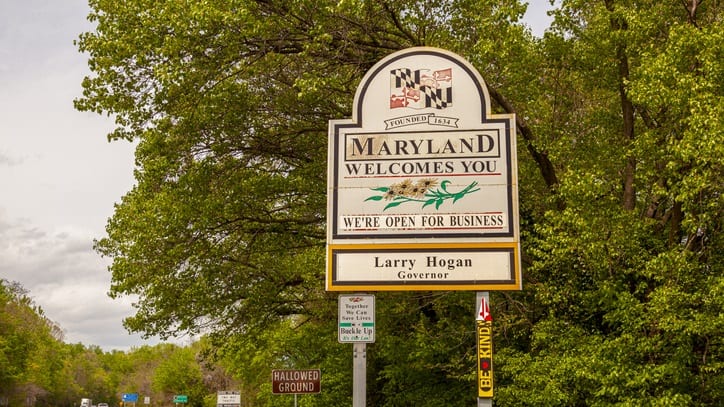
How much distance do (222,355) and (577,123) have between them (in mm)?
12161

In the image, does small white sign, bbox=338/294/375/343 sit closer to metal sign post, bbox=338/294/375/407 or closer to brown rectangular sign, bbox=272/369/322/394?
metal sign post, bbox=338/294/375/407

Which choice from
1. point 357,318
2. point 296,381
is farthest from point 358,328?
point 296,381

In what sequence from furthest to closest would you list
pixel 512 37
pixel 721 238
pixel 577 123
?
1. pixel 577 123
2. pixel 512 37
3. pixel 721 238

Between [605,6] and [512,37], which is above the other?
[605,6]

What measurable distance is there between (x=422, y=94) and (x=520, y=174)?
6.12m

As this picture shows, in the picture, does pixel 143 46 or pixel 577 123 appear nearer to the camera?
pixel 143 46

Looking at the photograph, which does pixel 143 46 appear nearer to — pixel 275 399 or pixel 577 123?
pixel 577 123

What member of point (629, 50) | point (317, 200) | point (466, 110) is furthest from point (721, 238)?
point (317, 200)

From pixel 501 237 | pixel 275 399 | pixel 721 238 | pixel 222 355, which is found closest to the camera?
pixel 501 237

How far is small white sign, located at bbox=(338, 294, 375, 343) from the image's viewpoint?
1177cm

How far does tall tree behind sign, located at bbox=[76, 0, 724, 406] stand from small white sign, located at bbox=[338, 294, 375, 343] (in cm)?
421

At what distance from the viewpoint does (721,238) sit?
14.3 m

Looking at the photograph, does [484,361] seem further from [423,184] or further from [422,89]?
[422,89]

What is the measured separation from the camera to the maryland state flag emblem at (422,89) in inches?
516
